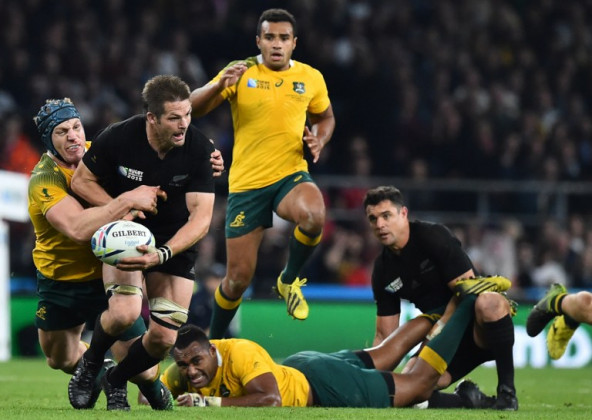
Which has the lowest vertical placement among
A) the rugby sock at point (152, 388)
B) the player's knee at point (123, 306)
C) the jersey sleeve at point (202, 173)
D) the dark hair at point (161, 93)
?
the rugby sock at point (152, 388)

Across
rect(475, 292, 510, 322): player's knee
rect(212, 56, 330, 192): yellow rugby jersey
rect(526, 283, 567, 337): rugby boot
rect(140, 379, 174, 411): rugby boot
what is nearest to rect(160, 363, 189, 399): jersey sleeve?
rect(140, 379, 174, 411): rugby boot

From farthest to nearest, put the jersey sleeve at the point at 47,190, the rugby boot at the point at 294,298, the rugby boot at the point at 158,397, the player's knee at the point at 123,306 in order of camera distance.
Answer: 1. the rugby boot at the point at 294,298
2. the rugby boot at the point at 158,397
3. the jersey sleeve at the point at 47,190
4. the player's knee at the point at 123,306

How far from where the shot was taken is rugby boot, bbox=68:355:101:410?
22.3ft

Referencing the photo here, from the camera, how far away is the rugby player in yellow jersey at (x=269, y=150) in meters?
8.65

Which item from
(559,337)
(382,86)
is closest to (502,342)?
(559,337)

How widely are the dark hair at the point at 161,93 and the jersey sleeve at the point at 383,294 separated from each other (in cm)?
233

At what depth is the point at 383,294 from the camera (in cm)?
834

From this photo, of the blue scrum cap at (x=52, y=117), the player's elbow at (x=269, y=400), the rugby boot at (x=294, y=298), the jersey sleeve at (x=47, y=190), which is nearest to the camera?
the jersey sleeve at (x=47, y=190)

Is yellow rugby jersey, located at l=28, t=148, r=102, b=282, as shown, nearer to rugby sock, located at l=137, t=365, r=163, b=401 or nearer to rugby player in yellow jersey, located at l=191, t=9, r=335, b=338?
rugby sock, located at l=137, t=365, r=163, b=401

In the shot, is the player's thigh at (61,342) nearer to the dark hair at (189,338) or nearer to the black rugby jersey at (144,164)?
the dark hair at (189,338)

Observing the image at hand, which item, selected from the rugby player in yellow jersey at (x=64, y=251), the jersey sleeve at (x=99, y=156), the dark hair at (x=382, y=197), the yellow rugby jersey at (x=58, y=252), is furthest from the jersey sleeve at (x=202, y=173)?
the dark hair at (x=382, y=197)

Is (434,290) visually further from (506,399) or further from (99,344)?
(99,344)

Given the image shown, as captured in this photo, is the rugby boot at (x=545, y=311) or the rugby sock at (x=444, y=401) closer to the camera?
the rugby sock at (x=444, y=401)

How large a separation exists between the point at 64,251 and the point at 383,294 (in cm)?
240
